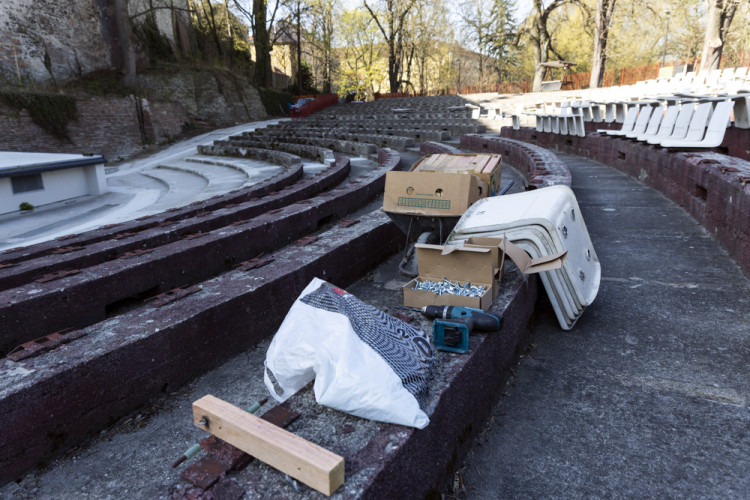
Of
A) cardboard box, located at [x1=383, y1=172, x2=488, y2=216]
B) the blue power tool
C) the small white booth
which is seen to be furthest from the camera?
the small white booth

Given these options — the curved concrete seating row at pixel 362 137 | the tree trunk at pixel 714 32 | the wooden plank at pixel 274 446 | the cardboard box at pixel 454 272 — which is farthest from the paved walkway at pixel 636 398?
the tree trunk at pixel 714 32

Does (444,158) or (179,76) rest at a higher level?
(179,76)

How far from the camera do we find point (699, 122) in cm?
802

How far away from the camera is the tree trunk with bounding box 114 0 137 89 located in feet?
84.8

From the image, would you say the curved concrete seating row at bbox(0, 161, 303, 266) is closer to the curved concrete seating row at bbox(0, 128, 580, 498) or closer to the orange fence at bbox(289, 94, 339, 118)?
the curved concrete seating row at bbox(0, 128, 580, 498)

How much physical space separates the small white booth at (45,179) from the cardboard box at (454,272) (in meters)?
12.3

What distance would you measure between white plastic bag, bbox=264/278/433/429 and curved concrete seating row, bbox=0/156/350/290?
12.5 feet

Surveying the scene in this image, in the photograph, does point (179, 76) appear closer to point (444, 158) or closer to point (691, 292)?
point (444, 158)

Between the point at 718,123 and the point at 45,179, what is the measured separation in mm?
15539

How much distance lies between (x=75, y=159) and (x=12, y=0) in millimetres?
17208

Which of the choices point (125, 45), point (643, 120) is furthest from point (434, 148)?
point (125, 45)

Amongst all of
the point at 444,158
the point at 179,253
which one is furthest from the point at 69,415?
the point at 444,158

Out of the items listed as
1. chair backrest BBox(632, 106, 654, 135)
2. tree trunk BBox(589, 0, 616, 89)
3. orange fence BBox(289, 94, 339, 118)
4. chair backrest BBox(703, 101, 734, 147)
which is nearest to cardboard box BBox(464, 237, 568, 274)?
chair backrest BBox(703, 101, 734, 147)

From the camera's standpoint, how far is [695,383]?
10.1ft
